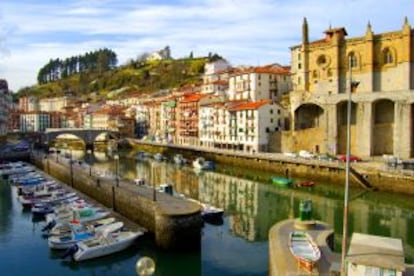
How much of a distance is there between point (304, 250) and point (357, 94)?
4511 centimetres

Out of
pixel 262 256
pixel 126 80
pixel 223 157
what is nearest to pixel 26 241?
pixel 262 256

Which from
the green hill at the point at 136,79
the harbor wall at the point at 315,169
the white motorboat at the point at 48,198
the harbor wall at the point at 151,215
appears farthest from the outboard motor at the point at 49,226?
the green hill at the point at 136,79

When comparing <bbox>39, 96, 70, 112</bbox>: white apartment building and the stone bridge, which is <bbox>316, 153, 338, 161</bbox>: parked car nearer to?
the stone bridge

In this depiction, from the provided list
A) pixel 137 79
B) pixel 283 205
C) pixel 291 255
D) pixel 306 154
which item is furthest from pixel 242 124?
pixel 137 79

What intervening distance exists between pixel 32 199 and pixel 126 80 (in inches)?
5635

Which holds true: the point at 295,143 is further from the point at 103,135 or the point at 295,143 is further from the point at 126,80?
the point at 126,80

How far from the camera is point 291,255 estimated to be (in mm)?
17938

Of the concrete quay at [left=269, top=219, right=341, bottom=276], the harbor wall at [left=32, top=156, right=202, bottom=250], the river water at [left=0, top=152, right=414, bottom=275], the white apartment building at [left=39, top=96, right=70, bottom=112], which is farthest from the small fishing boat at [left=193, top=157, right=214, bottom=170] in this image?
the white apartment building at [left=39, top=96, right=70, bottom=112]

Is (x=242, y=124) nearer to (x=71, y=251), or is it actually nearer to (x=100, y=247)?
(x=100, y=247)

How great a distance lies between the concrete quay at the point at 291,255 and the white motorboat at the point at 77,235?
10759 millimetres

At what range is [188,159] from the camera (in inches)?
2918

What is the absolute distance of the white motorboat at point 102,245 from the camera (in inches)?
986

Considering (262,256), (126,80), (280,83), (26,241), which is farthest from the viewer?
(126,80)

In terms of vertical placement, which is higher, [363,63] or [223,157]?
[363,63]
